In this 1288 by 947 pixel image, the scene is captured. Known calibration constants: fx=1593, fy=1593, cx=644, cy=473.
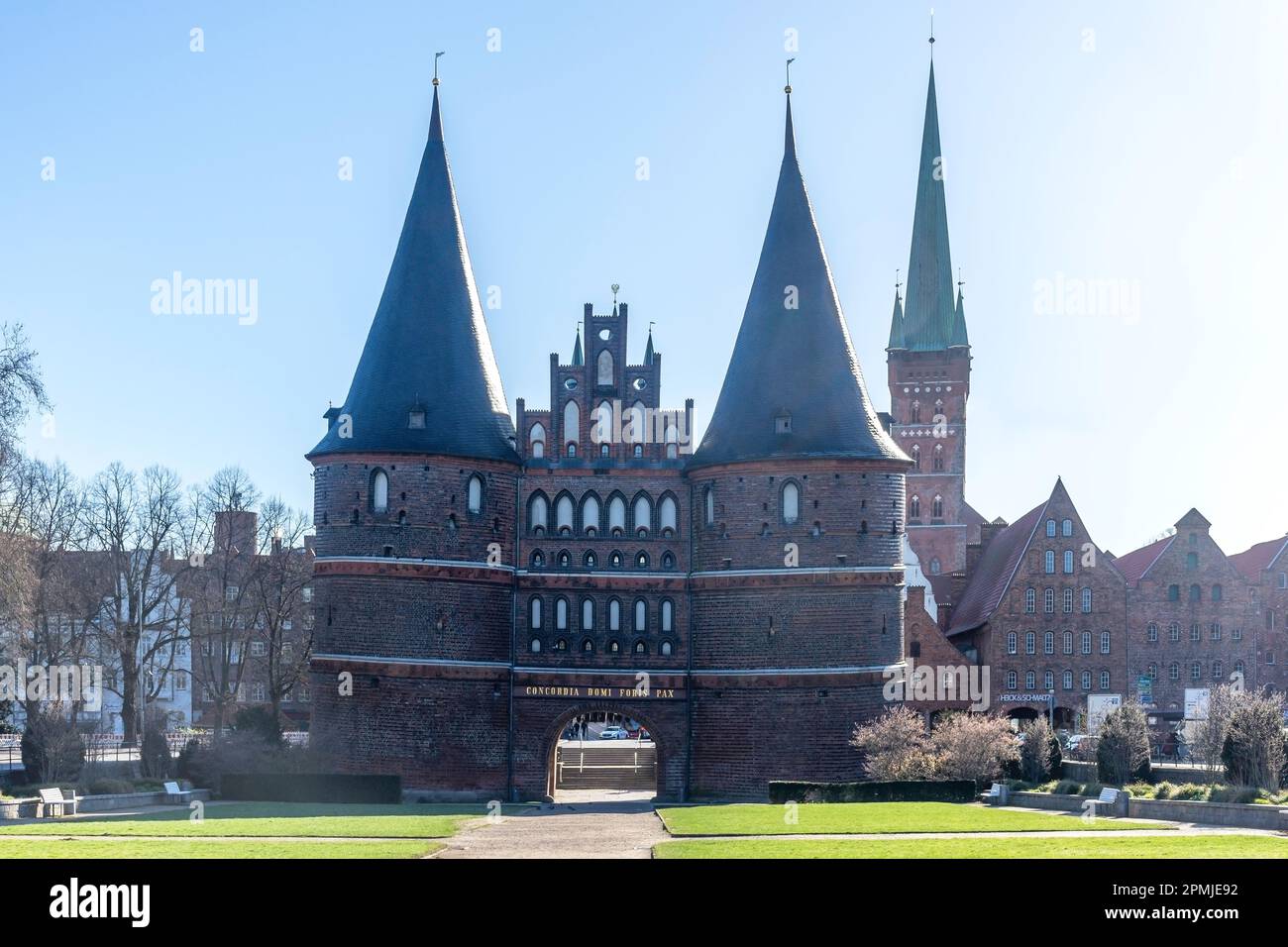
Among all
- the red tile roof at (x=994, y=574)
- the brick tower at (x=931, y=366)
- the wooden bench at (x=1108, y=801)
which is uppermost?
the brick tower at (x=931, y=366)

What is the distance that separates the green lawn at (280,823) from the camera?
29.5 metres

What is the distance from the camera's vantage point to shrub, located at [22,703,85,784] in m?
42.5

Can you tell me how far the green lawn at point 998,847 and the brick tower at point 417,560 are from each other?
19.5 m

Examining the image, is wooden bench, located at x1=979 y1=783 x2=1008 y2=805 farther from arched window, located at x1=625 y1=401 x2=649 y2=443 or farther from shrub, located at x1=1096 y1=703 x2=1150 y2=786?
arched window, located at x1=625 y1=401 x2=649 y2=443

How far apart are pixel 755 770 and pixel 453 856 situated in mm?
21345

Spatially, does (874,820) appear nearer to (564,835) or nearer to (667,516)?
(564,835)

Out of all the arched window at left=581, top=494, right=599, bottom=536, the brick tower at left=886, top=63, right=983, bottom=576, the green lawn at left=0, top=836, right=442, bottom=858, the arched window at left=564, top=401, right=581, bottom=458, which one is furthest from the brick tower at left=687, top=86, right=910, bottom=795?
the brick tower at left=886, top=63, right=983, bottom=576

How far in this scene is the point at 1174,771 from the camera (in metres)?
41.1

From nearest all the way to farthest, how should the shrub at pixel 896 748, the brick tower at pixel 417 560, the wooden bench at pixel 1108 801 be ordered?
1. the wooden bench at pixel 1108 801
2. the shrub at pixel 896 748
3. the brick tower at pixel 417 560

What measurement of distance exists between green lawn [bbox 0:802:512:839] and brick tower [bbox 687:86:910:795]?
8918 mm

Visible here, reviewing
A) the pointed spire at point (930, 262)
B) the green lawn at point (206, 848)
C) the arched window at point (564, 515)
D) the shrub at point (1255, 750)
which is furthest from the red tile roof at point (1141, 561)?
the green lawn at point (206, 848)

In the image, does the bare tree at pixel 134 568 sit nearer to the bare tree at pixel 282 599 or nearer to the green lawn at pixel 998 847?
the bare tree at pixel 282 599

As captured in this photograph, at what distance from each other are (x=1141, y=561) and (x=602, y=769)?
3087 centimetres
